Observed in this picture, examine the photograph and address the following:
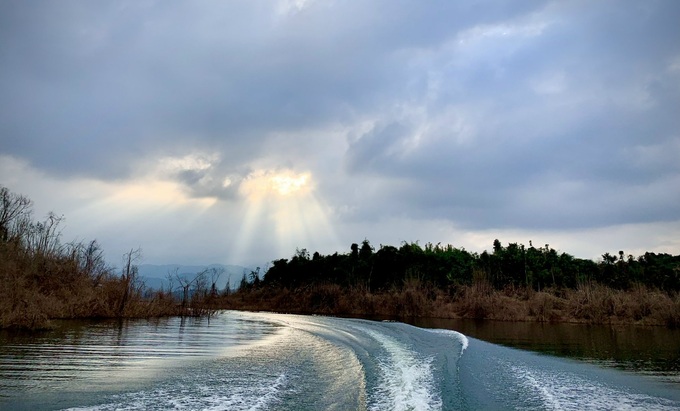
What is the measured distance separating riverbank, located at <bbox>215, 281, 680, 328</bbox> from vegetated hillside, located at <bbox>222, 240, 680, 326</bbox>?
0.07 meters

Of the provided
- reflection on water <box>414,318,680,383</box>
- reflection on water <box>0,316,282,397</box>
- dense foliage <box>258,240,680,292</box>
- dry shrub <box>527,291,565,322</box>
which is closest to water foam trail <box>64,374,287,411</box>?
reflection on water <box>0,316,282,397</box>

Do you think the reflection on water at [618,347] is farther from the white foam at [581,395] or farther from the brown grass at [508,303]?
the brown grass at [508,303]

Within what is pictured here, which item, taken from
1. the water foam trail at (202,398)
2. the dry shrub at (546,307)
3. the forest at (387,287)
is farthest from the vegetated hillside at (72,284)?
the dry shrub at (546,307)

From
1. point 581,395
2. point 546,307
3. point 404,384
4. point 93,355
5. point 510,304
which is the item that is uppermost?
point 510,304

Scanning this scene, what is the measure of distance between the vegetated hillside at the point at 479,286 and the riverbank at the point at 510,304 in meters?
0.07

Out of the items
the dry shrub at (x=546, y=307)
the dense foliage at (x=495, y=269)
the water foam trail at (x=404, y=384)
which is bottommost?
the water foam trail at (x=404, y=384)

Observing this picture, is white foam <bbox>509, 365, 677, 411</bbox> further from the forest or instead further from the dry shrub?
the dry shrub

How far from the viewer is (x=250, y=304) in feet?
207

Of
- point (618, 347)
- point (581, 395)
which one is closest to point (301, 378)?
point (581, 395)

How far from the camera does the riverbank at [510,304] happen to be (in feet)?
108

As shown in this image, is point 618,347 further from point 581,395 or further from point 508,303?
point 508,303

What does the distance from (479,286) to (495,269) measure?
494 inches

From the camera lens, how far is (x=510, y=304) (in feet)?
123

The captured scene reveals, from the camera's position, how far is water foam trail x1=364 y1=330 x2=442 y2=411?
8.48 meters
